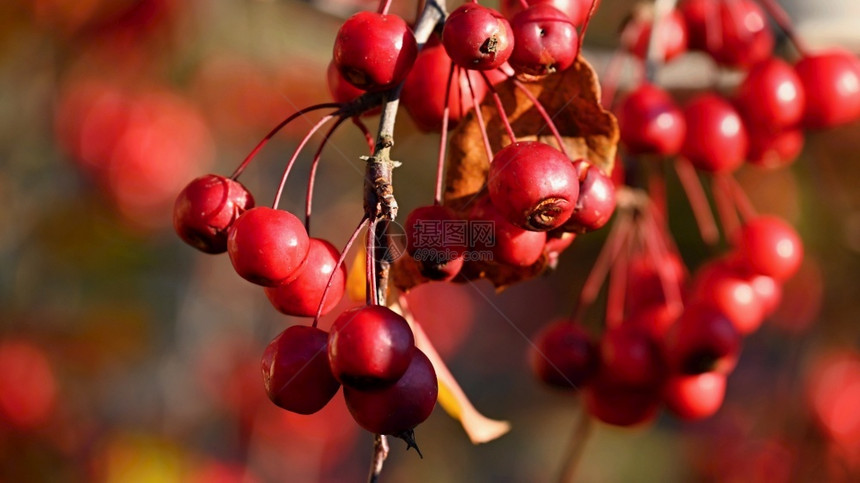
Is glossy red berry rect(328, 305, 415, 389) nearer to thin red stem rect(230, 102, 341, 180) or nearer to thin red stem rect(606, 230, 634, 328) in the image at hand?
thin red stem rect(230, 102, 341, 180)

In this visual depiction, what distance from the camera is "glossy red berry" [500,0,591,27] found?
1175mm

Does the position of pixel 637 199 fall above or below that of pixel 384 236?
below

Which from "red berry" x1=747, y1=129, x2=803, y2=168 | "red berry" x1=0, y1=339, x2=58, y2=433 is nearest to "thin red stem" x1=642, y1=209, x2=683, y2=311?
"red berry" x1=747, y1=129, x2=803, y2=168

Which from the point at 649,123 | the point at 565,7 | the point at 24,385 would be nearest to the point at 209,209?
the point at 565,7

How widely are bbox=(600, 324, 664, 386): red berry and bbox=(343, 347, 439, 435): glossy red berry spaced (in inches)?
Result: 30.4

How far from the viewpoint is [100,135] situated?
10.9ft

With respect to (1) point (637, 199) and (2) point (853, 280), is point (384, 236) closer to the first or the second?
(1) point (637, 199)

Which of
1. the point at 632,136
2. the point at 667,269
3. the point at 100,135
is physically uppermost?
the point at 632,136

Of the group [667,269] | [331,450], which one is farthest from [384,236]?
[331,450]

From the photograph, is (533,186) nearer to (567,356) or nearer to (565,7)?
(565,7)

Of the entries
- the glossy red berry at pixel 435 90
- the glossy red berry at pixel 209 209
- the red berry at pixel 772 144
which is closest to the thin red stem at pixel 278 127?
the glossy red berry at pixel 209 209

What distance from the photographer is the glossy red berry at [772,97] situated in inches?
64.1

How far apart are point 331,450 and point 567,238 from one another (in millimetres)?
2875

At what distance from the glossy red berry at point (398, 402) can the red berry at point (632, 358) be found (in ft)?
2.53
